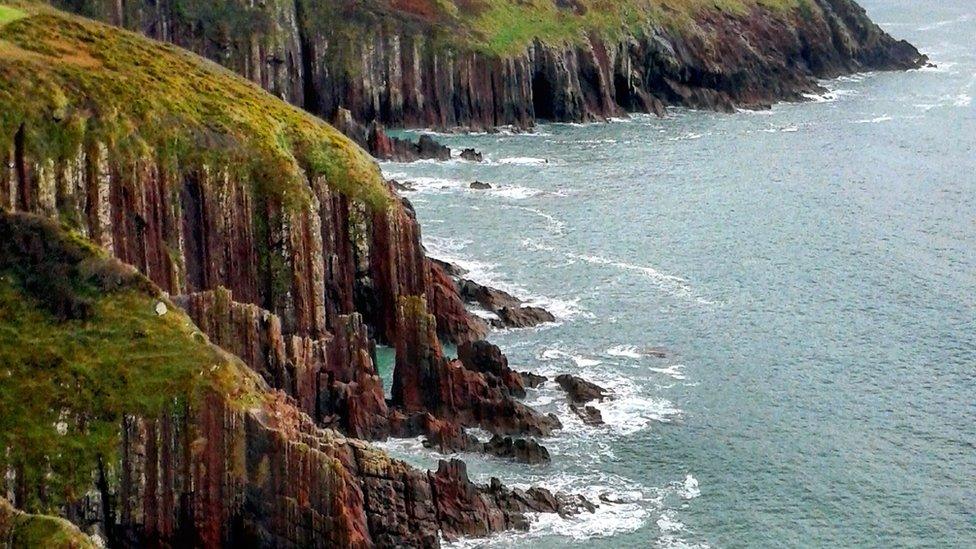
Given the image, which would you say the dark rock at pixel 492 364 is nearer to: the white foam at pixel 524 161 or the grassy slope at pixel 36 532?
the grassy slope at pixel 36 532

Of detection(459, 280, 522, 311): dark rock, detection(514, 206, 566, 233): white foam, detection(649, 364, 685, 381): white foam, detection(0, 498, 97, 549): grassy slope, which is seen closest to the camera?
detection(0, 498, 97, 549): grassy slope

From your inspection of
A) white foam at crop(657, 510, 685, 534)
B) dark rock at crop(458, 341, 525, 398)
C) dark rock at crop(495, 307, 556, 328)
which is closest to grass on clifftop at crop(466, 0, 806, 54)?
dark rock at crop(495, 307, 556, 328)

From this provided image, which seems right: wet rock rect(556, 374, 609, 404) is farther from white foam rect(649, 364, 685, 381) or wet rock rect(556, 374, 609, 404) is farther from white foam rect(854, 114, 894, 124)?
white foam rect(854, 114, 894, 124)

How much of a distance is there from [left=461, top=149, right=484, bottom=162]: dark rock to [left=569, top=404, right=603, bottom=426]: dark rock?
64.9 m

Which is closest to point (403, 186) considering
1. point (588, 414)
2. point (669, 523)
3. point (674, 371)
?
point (674, 371)

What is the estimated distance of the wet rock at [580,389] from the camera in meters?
92.6

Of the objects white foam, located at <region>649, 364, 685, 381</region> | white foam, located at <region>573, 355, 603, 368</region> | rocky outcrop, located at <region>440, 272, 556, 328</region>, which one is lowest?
white foam, located at <region>649, 364, 685, 381</region>

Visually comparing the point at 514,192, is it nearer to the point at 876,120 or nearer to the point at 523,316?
the point at 523,316

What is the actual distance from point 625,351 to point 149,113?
3332cm

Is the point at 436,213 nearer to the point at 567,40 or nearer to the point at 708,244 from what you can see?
the point at 708,244

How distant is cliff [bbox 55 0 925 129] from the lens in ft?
531

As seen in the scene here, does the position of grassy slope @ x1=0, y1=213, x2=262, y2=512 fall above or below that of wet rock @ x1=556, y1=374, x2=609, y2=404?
above

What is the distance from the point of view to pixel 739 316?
109 m

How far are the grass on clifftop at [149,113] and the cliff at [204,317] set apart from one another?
180 mm
